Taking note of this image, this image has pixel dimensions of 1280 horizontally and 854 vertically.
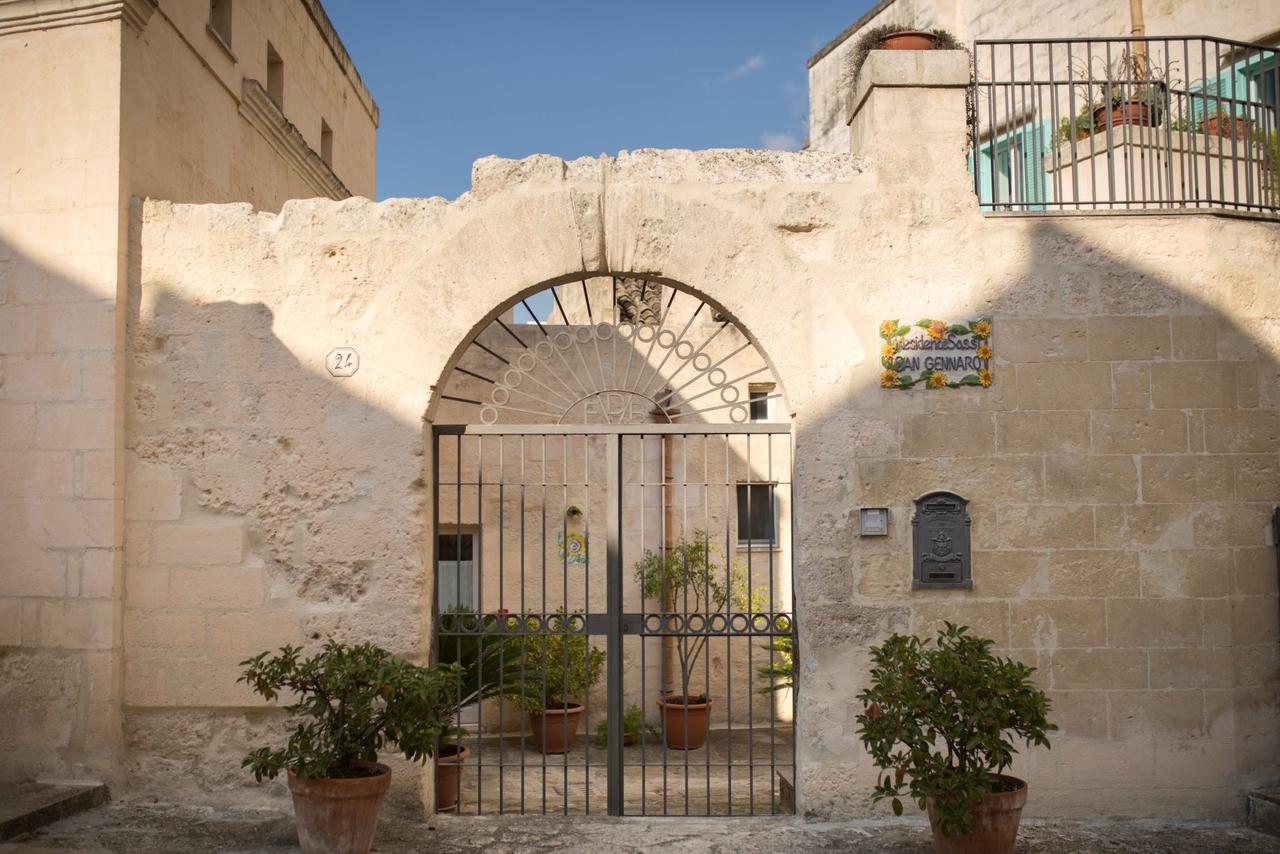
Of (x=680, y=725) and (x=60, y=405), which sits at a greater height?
(x=60, y=405)

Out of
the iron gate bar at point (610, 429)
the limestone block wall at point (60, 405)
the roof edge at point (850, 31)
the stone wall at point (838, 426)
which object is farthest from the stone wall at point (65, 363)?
the roof edge at point (850, 31)

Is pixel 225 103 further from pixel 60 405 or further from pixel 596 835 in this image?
pixel 596 835

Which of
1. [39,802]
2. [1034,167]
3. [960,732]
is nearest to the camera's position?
[960,732]

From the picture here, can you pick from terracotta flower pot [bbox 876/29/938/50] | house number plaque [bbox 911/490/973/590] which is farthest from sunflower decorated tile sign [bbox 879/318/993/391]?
terracotta flower pot [bbox 876/29/938/50]

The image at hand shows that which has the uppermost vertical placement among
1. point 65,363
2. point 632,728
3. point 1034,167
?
point 1034,167

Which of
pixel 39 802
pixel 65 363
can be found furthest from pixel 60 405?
pixel 39 802

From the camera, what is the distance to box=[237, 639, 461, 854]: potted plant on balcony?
4512 millimetres

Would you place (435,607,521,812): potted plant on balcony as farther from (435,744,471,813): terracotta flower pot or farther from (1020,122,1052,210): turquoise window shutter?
(1020,122,1052,210): turquoise window shutter

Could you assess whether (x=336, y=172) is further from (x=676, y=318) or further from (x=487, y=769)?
(x=487, y=769)

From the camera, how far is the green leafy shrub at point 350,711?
4.54m

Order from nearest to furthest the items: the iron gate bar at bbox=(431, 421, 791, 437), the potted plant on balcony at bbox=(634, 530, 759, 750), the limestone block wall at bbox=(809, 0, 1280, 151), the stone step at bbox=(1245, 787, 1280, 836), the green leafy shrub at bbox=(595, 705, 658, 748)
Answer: the stone step at bbox=(1245, 787, 1280, 836)
the iron gate bar at bbox=(431, 421, 791, 437)
the potted plant on balcony at bbox=(634, 530, 759, 750)
the green leafy shrub at bbox=(595, 705, 658, 748)
the limestone block wall at bbox=(809, 0, 1280, 151)

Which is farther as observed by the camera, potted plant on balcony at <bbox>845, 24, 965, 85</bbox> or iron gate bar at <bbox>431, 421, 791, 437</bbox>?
potted plant on balcony at <bbox>845, 24, 965, 85</bbox>

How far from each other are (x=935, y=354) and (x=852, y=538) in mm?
993

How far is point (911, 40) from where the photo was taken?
5.79m
